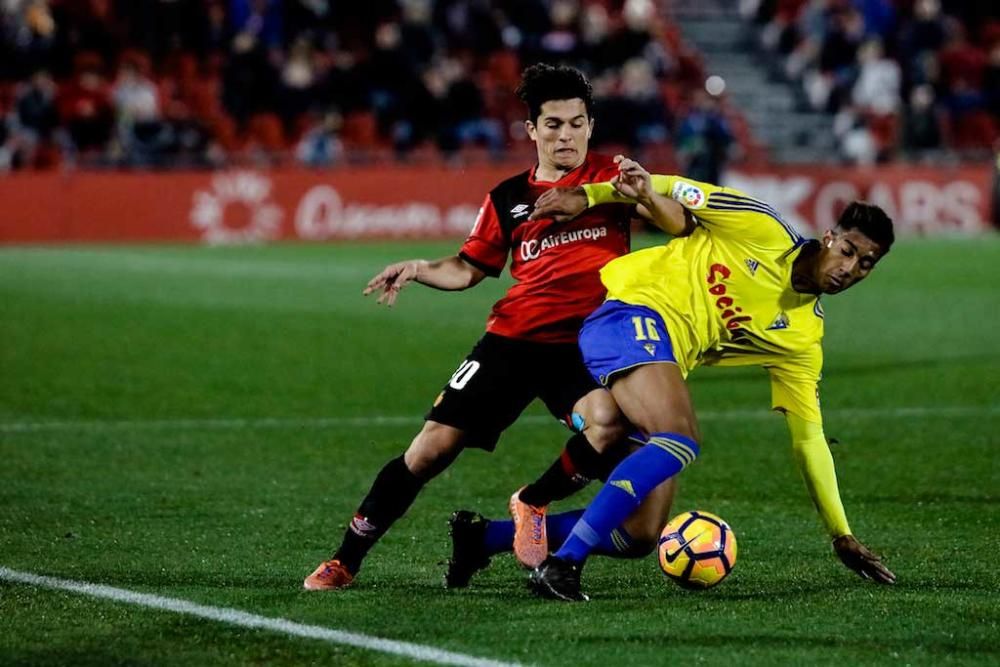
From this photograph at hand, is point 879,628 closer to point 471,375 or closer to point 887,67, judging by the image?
point 471,375

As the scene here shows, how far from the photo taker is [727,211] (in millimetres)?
6523

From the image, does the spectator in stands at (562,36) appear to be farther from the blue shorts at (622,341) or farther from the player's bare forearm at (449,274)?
the blue shorts at (622,341)

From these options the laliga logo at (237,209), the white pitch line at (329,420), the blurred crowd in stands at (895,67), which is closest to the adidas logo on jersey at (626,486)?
the white pitch line at (329,420)

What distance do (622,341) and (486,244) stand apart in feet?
2.72

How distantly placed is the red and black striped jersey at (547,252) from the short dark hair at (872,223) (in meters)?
0.88

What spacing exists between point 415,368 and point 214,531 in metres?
6.15

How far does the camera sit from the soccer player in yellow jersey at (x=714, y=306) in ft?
20.5

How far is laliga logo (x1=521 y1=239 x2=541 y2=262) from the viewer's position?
6.78 metres

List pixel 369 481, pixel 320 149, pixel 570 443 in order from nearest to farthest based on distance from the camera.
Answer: pixel 570 443 → pixel 369 481 → pixel 320 149

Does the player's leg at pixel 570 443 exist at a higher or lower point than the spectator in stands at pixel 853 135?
lower

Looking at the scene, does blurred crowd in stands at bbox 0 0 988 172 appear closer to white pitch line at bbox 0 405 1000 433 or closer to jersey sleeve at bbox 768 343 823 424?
white pitch line at bbox 0 405 1000 433

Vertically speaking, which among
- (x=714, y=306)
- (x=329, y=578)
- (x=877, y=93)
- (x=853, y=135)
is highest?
(x=877, y=93)

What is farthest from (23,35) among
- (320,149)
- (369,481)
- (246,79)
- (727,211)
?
(727,211)

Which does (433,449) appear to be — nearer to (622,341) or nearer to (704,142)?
(622,341)
